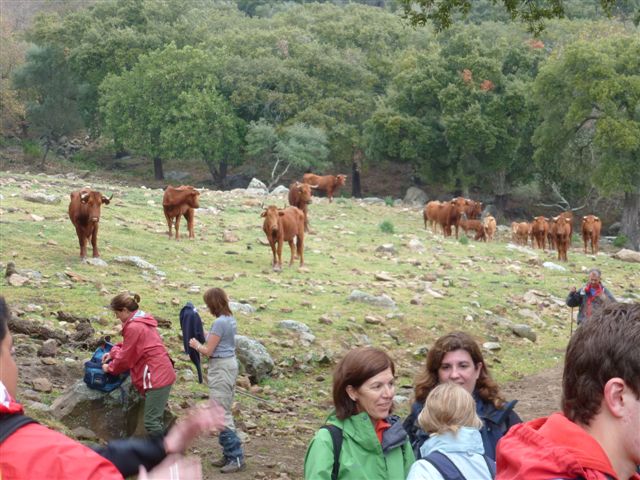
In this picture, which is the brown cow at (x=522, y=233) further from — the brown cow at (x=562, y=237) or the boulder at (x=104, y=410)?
the boulder at (x=104, y=410)

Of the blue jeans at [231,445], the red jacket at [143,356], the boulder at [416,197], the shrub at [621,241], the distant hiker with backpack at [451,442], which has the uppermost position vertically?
the distant hiker with backpack at [451,442]

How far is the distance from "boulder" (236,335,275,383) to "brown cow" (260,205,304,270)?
22.8 ft

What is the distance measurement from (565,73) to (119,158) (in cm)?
3010

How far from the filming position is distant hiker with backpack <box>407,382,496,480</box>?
4.19 meters

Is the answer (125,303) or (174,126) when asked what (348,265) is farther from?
(174,126)

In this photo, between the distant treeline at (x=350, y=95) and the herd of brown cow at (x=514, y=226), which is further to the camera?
the distant treeline at (x=350, y=95)

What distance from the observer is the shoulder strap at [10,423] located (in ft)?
8.50

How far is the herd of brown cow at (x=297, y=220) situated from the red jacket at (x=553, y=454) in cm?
1554

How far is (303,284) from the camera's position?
18359 millimetres

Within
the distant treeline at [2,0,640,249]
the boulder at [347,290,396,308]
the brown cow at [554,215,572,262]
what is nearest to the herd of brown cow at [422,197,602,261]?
the brown cow at [554,215,572,262]

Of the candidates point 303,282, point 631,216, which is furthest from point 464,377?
point 631,216

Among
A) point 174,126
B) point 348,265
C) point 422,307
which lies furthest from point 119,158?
point 422,307

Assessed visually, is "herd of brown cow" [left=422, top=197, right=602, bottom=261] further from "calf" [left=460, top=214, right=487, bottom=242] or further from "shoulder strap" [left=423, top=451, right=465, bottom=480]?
"shoulder strap" [left=423, top=451, right=465, bottom=480]

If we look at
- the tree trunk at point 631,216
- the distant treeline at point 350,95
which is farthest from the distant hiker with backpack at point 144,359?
the tree trunk at point 631,216
